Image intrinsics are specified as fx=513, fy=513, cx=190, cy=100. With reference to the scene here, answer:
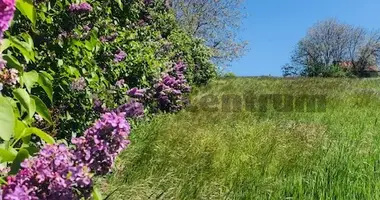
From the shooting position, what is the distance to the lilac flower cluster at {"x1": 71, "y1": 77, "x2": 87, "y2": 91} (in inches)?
130

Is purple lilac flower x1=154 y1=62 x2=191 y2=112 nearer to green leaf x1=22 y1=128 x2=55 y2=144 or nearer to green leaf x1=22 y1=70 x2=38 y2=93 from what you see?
green leaf x1=22 y1=70 x2=38 y2=93

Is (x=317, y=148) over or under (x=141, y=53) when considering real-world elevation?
under

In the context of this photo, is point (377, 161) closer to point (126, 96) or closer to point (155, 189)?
point (155, 189)

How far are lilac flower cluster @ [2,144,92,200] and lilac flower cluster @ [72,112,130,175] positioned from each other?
2.7 inches

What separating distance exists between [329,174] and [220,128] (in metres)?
2.74

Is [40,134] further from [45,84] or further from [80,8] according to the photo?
[80,8]

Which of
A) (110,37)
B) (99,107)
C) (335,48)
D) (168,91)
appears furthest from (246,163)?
(335,48)

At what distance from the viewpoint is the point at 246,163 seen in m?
4.30

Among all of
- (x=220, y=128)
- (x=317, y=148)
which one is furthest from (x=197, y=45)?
(x=317, y=148)

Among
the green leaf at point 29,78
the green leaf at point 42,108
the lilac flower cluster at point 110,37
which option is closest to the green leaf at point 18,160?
the green leaf at point 42,108

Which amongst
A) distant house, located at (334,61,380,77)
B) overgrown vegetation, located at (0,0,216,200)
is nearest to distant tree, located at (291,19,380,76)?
distant house, located at (334,61,380,77)

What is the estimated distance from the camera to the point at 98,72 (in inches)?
152

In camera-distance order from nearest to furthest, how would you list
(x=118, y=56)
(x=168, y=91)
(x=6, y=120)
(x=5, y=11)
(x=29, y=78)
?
(x=5, y=11), (x=6, y=120), (x=29, y=78), (x=118, y=56), (x=168, y=91)

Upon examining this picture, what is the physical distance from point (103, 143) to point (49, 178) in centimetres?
17
